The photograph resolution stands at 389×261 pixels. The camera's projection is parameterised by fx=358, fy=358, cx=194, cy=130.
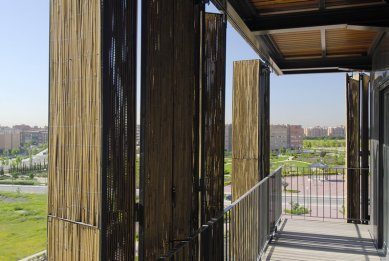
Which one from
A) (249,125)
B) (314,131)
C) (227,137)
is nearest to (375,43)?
(249,125)

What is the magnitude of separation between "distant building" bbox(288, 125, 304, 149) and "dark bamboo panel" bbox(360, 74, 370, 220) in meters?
32.8

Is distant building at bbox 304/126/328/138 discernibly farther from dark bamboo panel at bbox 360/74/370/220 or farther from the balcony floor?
the balcony floor

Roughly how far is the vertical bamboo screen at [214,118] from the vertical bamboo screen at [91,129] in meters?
1.05

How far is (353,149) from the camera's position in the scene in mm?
6691

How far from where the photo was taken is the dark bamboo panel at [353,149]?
6602 millimetres

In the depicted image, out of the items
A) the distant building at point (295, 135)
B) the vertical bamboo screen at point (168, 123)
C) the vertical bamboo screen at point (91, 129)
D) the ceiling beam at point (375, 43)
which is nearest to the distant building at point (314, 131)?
the distant building at point (295, 135)

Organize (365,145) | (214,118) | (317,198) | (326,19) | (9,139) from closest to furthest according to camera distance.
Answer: (9,139), (214,118), (326,19), (365,145), (317,198)

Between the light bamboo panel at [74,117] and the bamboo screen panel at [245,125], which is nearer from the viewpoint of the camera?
the light bamboo panel at [74,117]

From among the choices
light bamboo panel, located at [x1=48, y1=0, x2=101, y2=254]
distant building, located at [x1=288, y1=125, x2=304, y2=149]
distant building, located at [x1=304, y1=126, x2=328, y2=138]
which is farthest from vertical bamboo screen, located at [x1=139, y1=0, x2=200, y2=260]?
distant building, located at [x1=304, y1=126, x2=328, y2=138]

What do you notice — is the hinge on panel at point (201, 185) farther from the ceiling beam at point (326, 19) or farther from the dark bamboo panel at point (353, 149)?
the dark bamboo panel at point (353, 149)

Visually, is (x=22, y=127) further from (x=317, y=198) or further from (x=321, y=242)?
(x=317, y=198)

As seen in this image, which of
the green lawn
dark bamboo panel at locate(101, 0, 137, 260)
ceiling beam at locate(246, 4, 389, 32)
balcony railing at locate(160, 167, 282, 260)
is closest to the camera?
dark bamboo panel at locate(101, 0, 137, 260)

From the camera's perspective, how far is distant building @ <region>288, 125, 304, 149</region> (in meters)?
39.6

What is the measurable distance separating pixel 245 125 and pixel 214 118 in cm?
323
